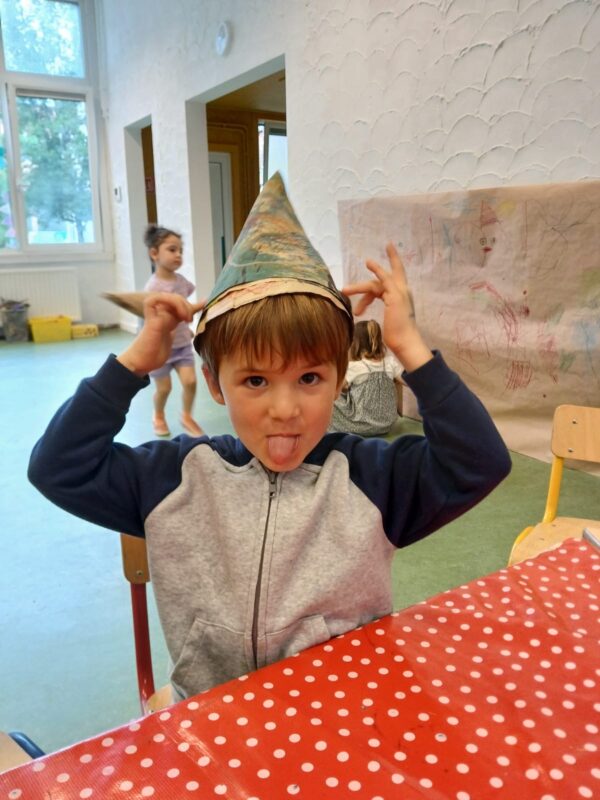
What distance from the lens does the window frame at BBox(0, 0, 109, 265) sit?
743 cm

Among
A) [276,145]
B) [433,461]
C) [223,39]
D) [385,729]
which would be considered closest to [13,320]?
[223,39]

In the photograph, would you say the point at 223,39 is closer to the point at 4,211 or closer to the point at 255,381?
the point at 4,211

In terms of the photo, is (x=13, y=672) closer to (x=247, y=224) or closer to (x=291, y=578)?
(x=291, y=578)

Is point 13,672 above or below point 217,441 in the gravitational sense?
below

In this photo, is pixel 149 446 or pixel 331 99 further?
pixel 331 99

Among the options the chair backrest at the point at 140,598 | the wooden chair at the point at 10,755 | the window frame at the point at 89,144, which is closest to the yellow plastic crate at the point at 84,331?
the window frame at the point at 89,144

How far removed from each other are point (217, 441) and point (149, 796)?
0.49 meters

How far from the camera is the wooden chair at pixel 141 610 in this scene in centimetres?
109

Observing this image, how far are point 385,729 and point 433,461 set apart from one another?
341 mm

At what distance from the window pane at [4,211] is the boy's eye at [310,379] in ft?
26.1

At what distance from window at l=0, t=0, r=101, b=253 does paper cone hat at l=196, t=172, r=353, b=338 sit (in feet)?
25.5

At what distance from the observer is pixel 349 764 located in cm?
59

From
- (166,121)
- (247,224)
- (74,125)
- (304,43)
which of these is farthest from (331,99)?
(74,125)

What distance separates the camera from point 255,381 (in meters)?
0.82
